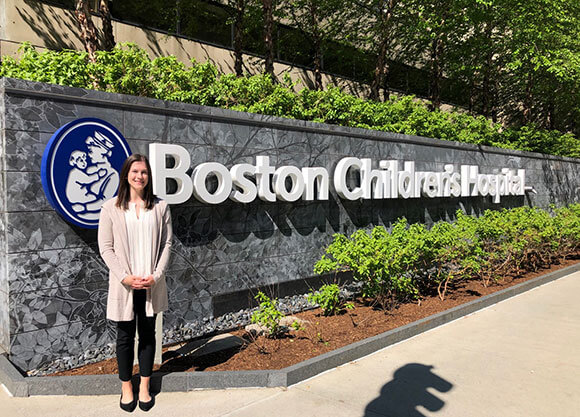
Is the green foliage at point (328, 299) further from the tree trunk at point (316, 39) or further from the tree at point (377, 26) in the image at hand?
the tree trunk at point (316, 39)

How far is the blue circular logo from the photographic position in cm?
430

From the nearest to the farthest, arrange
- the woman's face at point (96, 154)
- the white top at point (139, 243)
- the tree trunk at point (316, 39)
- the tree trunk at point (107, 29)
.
Answer: 1. the white top at point (139, 243)
2. the woman's face at point (96, 154)
3. the tree trunk at point (107, 29)
4. the tree trunk at point (316, 39)

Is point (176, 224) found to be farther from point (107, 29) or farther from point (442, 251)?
point (107, 29)

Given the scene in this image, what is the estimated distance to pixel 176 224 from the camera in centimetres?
537

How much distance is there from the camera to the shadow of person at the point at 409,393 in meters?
3.64

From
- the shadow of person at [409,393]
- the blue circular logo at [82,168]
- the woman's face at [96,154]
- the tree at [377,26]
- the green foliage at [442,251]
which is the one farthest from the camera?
the tree at [377,26]

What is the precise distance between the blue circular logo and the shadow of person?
336cm

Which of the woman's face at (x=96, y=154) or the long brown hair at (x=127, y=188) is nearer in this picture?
the long brown hair at (x=127, y=188)

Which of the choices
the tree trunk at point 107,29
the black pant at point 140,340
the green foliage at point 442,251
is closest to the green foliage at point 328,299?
the green foliage at point 442,251

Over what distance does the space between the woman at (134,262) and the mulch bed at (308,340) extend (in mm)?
772

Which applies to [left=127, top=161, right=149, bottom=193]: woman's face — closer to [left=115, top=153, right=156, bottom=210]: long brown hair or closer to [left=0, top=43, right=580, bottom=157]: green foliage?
[left=115, top=153, right=156, bottom=210]: long brown hair

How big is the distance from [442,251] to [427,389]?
10.7 ft

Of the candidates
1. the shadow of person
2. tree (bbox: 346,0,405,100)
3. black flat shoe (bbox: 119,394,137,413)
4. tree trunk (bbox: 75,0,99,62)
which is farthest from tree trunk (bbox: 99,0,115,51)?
tree (bbox: 346,0,405,100)

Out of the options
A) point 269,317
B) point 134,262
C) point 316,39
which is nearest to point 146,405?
point 134,262
